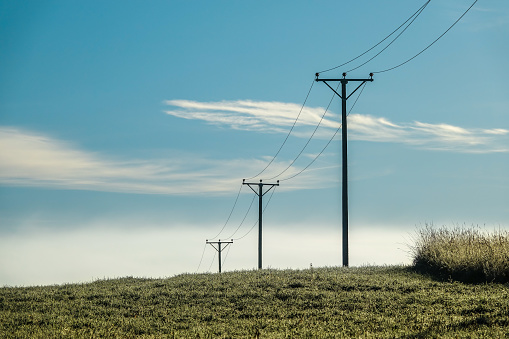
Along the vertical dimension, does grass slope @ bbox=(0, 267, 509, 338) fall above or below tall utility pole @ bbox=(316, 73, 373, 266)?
below

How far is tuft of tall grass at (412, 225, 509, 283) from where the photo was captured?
20578 millimetres

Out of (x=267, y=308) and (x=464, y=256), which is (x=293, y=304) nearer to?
(x=267, y=308)

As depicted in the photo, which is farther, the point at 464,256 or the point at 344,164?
the point at 344,164

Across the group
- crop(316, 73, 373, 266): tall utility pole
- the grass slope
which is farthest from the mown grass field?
crop(316, 73, 373, 266): tall utility pole

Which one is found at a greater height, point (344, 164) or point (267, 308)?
point (344, 164)

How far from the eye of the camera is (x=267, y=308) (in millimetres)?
16547

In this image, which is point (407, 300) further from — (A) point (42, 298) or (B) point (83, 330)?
(A) point (42, 298)

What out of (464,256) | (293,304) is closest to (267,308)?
(293,304)

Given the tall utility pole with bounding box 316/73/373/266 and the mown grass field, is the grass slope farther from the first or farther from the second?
the tall utility pole with bounding box 316/73/373/266

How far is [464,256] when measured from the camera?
21625mm

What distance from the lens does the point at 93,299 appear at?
62.8ft

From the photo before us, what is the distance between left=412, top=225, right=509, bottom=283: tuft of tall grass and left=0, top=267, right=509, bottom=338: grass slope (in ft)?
3.02

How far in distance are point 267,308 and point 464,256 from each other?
8796mm

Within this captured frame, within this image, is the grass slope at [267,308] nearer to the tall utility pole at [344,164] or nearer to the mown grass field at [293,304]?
the mown grass field at [293,304]
